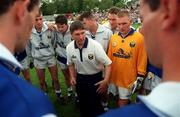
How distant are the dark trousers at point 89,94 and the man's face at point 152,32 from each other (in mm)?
5067

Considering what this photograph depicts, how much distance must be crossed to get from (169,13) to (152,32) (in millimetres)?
108

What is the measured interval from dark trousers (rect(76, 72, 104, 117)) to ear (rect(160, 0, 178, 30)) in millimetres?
5184

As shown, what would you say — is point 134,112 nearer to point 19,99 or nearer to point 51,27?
point 19,99

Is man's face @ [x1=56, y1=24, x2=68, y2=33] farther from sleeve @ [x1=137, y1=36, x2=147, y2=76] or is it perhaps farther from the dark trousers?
sleeve @ [x1=137, y1=36, x2=147, y2=76]

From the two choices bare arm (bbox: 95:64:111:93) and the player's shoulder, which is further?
bare arm (bbox: 95:64:111:93)

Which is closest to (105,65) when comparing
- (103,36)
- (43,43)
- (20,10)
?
(103,36)

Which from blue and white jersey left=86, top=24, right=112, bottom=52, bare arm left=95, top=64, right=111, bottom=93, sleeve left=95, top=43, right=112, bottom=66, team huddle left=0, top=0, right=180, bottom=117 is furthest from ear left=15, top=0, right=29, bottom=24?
blue and white jersey left=86, top=24, right=112, bottom=52

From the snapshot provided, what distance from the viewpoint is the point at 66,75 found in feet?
28.7

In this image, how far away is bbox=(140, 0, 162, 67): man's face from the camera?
3.55ft

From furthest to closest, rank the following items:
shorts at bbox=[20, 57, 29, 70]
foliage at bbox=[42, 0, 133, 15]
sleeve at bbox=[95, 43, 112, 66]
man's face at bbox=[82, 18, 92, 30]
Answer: foliage at bbox=[42, 0, 133, 15] → shorts at bbox=[20, 57, 29, 70] → man's face at bbox=[82, 18, 92, 30] → sleeve at bbox=[95, 43, 112, 66]

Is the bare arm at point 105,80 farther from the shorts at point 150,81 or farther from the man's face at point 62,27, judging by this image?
the man's face at point 62,27

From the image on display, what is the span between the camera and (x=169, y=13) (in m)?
1.01

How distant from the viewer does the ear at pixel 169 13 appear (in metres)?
1.00

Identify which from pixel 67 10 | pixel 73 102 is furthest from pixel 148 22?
pixel 67 10
